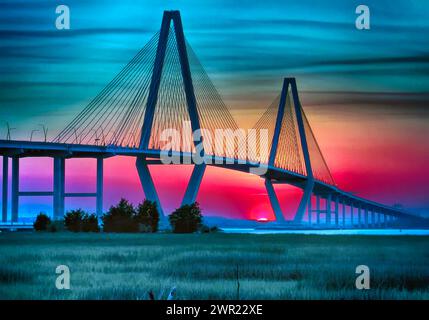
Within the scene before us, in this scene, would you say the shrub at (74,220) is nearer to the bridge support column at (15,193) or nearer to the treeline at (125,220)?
the treeline at (125,220)

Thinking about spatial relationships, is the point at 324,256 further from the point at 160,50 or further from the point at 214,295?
the point at 160,50

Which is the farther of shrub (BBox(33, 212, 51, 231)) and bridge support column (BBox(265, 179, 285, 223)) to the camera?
bridge support column (BBox(265, 179, 285, 223))

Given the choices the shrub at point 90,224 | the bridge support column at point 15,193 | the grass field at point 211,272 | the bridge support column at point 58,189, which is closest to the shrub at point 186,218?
the shrub at point 90,224

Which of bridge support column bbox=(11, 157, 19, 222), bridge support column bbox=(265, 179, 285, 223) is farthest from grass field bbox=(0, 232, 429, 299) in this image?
bridge support column bbox=(265, 179, 285, 223)

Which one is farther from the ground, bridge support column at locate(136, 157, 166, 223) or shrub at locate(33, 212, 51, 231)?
bridge support column at locate(136, 157, 166, 223)

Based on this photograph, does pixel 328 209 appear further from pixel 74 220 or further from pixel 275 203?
pixel 74 220

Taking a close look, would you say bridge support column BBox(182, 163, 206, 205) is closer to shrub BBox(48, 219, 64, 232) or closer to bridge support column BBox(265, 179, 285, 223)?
shrub BBox(48, 219, 64, 232)

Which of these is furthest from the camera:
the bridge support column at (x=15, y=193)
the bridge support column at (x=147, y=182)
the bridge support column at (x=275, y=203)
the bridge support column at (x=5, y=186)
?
the bridge support column at (x=275, y=203)
